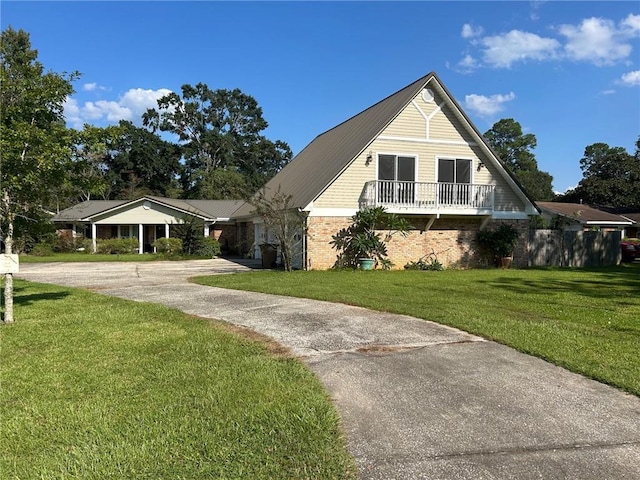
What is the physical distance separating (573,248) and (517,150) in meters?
65.6

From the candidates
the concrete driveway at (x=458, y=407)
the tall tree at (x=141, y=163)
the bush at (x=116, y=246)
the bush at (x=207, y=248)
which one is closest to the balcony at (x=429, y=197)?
the concrete driveway at (x=458, y=407)

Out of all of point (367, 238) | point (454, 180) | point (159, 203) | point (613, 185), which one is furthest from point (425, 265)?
point (613, 185)

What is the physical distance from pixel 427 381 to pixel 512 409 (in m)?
0.93

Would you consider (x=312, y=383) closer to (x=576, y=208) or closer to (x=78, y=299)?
(x=78, y=299)

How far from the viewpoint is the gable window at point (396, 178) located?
18.1 meters

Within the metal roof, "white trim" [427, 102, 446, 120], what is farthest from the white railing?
"white trim" [427, 102, 446, 120]

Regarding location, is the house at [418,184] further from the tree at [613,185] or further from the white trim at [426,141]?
the tree at [613,185]

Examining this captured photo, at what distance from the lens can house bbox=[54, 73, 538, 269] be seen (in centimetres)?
1772

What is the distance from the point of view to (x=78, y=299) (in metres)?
10.0

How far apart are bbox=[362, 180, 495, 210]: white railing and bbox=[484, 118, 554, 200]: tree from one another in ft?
210

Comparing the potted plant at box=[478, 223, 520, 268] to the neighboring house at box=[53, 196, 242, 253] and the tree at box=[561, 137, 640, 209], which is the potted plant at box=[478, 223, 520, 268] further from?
the tree at box=[561, 137, 640, 209]

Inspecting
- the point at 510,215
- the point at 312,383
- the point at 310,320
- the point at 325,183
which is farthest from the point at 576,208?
the point at 312,383

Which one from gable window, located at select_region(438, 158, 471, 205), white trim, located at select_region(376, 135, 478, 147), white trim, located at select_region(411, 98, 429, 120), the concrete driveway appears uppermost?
white trim, located at select_region(411, 98, 429, 120)

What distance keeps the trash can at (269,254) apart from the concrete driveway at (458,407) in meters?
11.8
